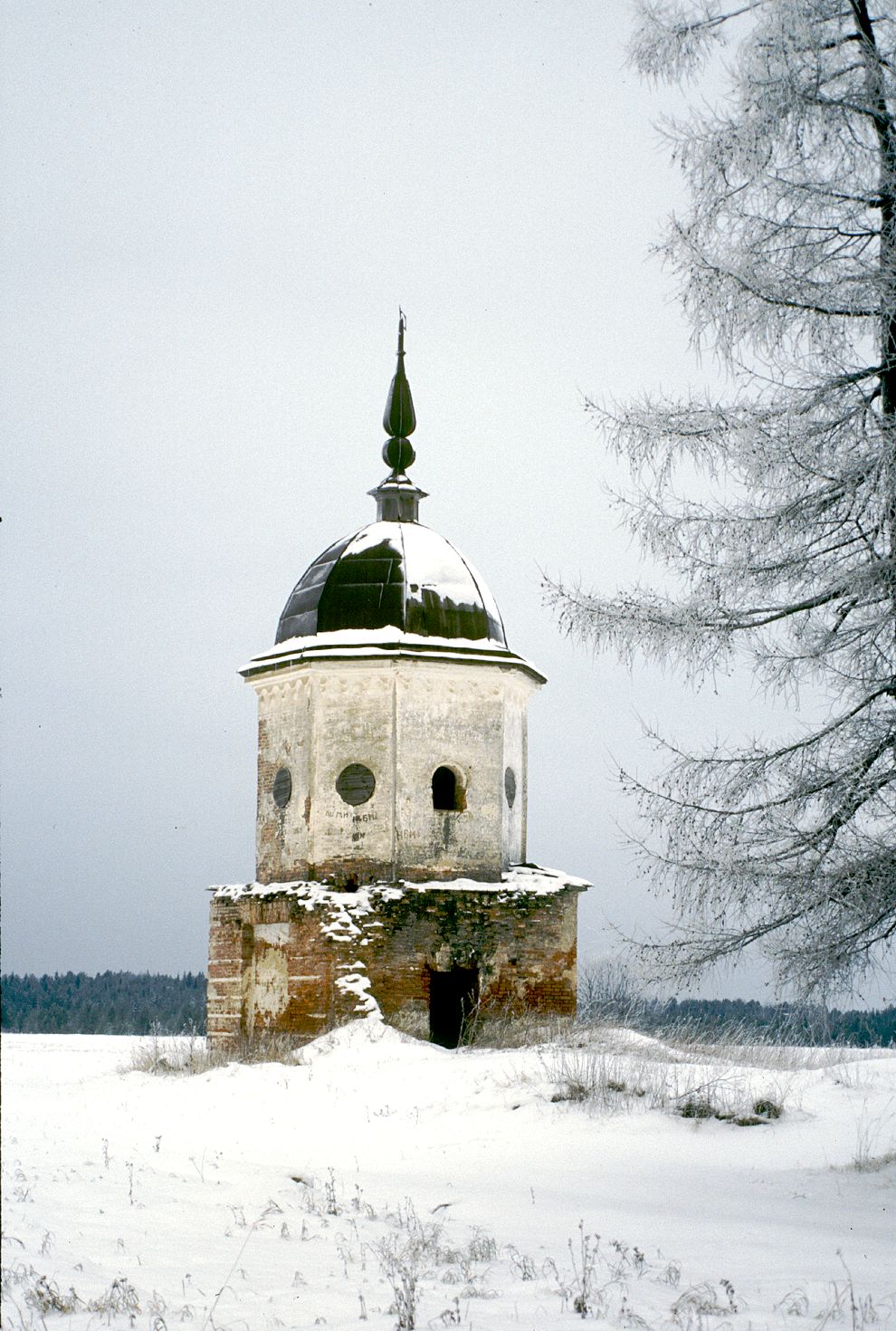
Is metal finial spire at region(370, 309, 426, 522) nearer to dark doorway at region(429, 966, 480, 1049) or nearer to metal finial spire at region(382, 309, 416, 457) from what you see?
metal finial spire at region(382, 309, 416, 457)

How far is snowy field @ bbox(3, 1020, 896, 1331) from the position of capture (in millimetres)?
6465

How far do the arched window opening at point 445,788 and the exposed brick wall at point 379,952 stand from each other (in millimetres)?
1507

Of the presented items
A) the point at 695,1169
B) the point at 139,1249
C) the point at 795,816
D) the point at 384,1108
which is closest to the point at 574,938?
the point at 384,1108

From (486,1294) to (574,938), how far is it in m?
13.0

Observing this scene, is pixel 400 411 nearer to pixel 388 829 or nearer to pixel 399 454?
pixel 399 454

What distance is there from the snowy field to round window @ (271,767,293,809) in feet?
12.1

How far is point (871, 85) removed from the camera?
9.52 m

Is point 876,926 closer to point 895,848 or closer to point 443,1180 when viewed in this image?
point 895,848

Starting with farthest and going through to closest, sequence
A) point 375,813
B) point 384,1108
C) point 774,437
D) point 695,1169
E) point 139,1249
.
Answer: point 375,813
point 384,1108
point 695,1169
point 774,437
point 139,1249

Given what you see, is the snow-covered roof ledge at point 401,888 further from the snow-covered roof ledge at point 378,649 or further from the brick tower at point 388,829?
the snow-covered roof ledge at point 378,649

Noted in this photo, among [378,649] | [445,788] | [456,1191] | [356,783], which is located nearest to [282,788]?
[356,783]

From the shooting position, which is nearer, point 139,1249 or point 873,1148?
point 139,1249

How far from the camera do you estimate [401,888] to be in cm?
1841

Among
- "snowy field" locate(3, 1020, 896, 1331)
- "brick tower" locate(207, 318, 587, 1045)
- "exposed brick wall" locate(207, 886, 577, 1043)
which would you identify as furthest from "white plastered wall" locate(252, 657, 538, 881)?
"snowy field" locate(3, 1020, 896, 1331)
